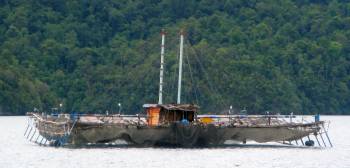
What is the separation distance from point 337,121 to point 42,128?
79414mm

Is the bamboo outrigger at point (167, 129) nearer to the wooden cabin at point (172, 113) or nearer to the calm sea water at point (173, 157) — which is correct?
the wooden cabin at point (172, 113)

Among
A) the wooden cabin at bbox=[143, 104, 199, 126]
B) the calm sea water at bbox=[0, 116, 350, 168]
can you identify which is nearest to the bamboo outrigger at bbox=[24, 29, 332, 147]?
the wooden cabin at bbox=[143, 104, 199, 126]

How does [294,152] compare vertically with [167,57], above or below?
below

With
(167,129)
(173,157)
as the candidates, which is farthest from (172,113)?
(173,157)

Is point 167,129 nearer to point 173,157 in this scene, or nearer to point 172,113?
point 172,113

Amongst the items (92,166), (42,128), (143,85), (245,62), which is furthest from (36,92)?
(92,166)

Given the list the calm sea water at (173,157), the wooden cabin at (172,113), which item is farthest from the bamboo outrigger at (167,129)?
the calm sea water at (173,157)

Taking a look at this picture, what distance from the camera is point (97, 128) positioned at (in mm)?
98500

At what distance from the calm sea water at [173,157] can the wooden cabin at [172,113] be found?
7.56ft

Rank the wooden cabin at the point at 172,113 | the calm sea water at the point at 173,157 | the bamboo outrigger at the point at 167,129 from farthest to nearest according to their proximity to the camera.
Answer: the wooden cabin at the point at 172,113, the bamboo outrigger at the point at 167,129, the calm sea water at the point at 173,157

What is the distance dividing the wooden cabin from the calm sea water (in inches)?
90.8

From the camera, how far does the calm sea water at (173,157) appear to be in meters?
88.8

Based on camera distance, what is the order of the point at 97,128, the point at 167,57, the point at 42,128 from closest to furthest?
the point at 97,128 < the point at 42,128 < the point at 167,57

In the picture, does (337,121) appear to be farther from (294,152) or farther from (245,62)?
(294,152)
